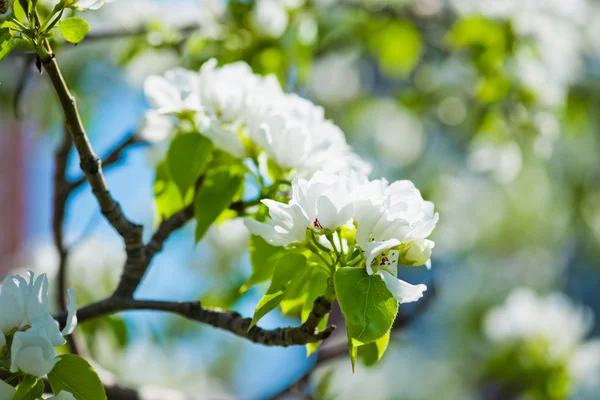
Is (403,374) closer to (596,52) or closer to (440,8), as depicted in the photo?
(596,52)

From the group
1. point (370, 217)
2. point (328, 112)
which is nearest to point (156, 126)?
point (370, 217)

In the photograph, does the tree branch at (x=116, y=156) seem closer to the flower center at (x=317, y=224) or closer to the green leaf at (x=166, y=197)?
the green leaf at (x=166, y=197)

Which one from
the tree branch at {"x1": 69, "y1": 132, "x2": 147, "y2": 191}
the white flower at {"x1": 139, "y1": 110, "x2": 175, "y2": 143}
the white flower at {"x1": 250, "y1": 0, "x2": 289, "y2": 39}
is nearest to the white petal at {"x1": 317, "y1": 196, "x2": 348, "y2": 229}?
the white flower at {"x1": 139, "y1": 110, "x2": 175, "y2": 143}

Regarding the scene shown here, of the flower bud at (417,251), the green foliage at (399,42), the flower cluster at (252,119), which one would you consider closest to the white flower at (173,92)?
the flower cluster at (252,119)

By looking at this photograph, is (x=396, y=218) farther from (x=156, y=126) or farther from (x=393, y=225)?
(x=156, y=126)

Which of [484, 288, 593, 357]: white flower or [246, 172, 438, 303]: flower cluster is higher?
[246, 172, 438, 303]: flower cluster

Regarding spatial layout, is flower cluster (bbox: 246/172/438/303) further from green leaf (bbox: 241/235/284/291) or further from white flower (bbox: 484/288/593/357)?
white flower (bbox: 484/288/593/357)

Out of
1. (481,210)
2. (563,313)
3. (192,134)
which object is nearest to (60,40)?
(192,134)
